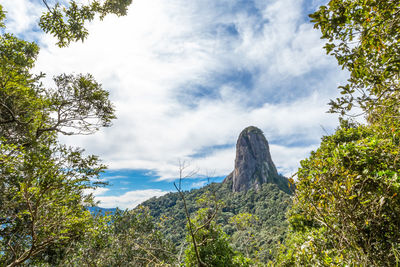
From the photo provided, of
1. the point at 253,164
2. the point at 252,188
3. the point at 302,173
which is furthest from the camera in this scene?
the point at 253,164

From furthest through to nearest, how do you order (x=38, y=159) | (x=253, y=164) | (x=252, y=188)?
1. (x=253, y=164)
2. (x=252, y=188)
3. (x=38, y=159)

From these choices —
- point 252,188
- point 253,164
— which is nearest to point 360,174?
point 252,188

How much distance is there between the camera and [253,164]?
118 m

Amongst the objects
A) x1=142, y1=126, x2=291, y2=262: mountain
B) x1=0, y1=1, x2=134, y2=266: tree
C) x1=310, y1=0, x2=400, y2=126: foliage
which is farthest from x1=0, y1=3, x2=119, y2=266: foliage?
x1=142, y1=126, x2=291, y2=262: mountain

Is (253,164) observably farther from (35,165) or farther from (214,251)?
(35,165)

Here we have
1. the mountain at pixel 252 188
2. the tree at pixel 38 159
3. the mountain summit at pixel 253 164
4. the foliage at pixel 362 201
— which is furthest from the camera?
the mountain summit at pixel 253 164

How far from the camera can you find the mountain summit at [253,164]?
110688mm

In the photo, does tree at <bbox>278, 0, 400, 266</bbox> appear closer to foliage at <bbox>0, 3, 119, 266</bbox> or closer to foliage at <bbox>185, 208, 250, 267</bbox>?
foliage at <bbox>185, 208, 250, 267</bbox>

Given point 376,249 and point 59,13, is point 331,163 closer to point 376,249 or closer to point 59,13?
point 376,249

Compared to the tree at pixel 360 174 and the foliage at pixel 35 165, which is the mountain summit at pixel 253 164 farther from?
the tree at pixel 360 174

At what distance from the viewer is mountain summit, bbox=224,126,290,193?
363 feet

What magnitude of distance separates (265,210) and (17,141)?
82543 millimetres

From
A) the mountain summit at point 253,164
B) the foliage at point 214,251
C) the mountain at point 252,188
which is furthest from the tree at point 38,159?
the mountain summit at point 253,164

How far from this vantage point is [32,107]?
24.4 feet
